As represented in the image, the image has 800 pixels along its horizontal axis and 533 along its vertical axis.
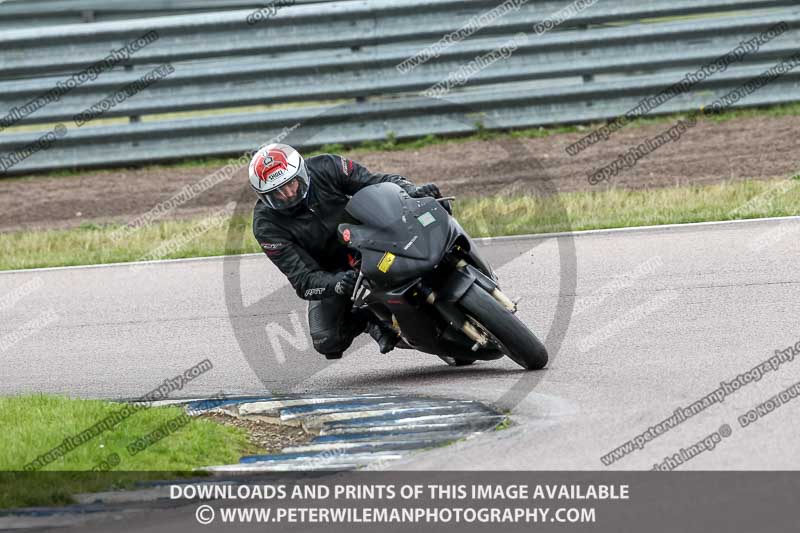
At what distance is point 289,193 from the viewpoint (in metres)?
7.68

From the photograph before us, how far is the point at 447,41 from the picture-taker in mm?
15594

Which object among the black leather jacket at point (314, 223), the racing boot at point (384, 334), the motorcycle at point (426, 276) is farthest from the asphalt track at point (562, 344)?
the black leather jacket at point (314, 223)

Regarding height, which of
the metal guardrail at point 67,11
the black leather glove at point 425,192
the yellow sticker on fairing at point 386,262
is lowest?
the yellow sticker on fairing at point 386,262

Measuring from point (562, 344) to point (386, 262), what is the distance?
1.68m

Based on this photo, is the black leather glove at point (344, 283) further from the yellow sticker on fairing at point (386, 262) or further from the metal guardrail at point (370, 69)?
the metal guardrail at point (370, 69)

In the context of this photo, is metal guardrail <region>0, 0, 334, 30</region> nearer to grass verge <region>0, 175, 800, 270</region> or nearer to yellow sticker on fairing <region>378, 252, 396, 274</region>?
grass verge <region>0, 175, 800, 270</region>

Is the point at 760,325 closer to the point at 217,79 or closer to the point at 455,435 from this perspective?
the point at 455,435

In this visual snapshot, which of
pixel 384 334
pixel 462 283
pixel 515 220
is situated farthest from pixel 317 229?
pixel 515 220

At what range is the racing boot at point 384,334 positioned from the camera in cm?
803

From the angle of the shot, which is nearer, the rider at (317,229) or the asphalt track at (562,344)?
the asphalt track at (562,344)

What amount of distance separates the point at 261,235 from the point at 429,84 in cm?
798

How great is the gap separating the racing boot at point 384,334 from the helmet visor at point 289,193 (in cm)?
95

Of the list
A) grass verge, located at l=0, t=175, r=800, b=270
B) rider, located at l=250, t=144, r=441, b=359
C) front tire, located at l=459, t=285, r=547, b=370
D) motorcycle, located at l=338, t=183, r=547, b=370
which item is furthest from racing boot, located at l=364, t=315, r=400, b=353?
grass verge, located at l=0, t=175, r=800, b=270

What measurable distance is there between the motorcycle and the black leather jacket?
525mm
